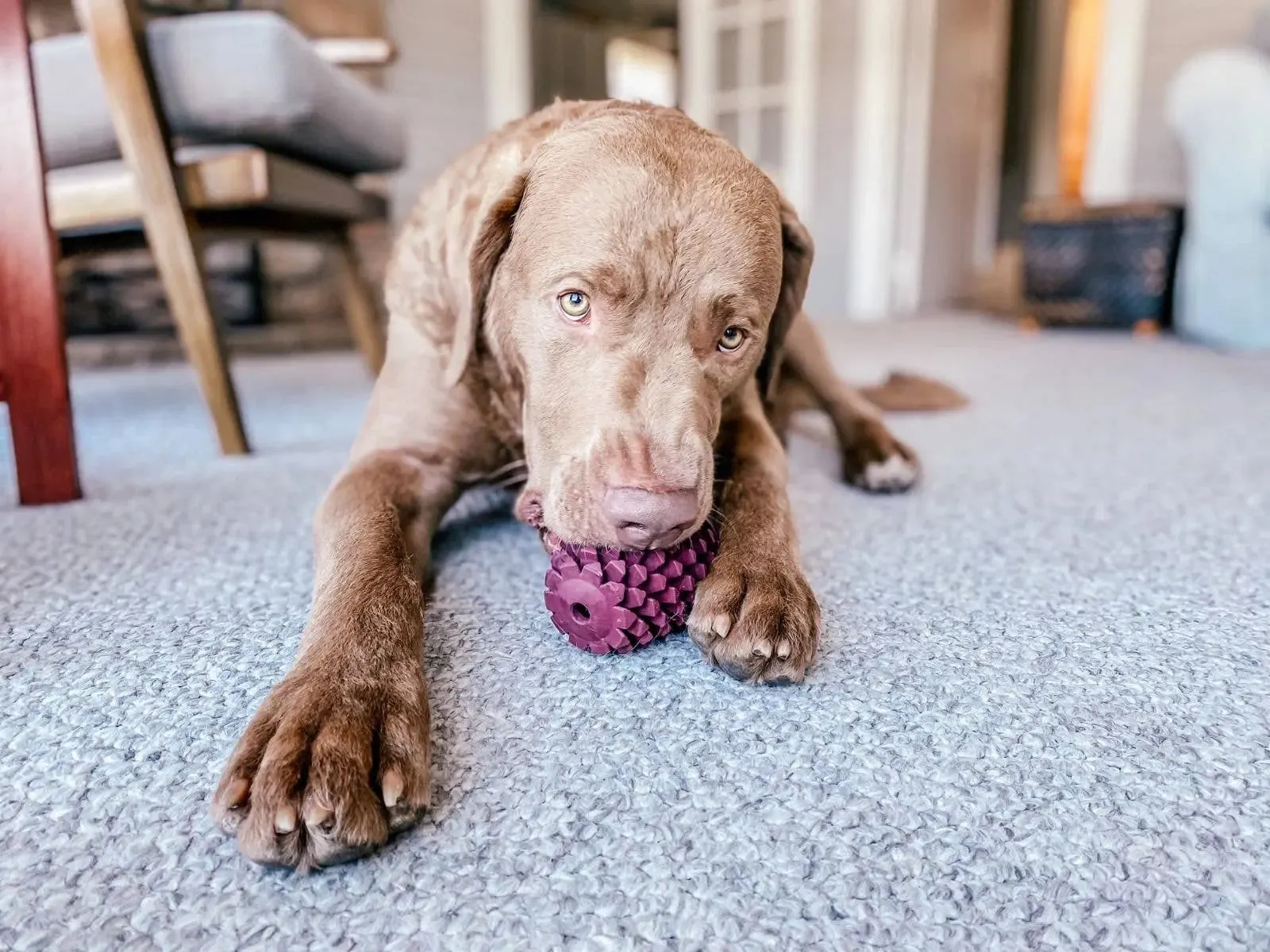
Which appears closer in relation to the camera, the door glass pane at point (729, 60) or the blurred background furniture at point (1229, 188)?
the blurred background furniture at point (1229, 188)

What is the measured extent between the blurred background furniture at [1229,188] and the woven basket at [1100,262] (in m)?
0.32

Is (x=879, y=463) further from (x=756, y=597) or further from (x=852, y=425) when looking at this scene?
(x=756, y=597)

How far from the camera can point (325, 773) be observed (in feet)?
2.39

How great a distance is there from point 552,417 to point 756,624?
1.31 feet

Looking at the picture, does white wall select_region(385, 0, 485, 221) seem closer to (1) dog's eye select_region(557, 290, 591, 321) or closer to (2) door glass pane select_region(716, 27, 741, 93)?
(2) door glass pane select_region(716, 27, 741, 93)

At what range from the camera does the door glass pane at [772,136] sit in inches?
269

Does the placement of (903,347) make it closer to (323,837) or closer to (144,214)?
(144,214)

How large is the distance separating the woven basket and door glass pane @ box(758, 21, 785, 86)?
7.67 ft

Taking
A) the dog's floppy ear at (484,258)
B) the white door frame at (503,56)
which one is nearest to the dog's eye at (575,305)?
the dog's floppy ear at (484,258)

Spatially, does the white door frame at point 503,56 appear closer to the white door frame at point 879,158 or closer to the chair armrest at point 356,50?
the white door frame at point 879,158

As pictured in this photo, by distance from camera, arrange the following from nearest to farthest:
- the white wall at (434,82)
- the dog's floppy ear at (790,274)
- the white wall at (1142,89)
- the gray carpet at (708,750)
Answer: the gray carpet at (708,750) < the dog's floppy ear at (790,274) < the white wall at (1142,89) < the white wall at (434,82)

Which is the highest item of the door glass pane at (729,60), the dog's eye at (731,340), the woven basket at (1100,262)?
the door glass pane at (729,60)

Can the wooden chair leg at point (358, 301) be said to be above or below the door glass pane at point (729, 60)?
below

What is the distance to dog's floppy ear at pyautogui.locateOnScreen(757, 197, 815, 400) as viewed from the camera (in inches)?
54.4
